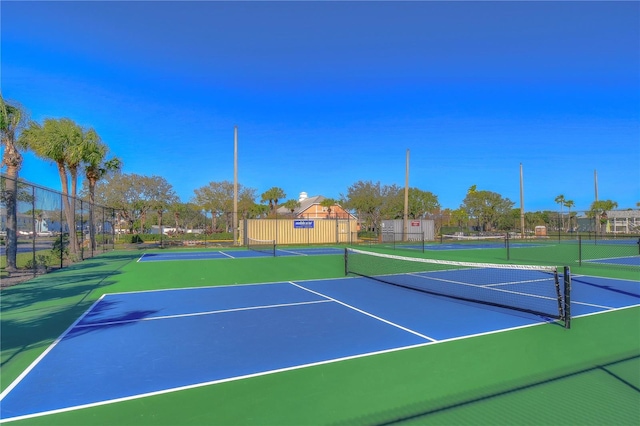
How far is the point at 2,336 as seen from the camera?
6.45 metres

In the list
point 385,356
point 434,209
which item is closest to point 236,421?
point 385,356

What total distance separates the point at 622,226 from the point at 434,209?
22611mm

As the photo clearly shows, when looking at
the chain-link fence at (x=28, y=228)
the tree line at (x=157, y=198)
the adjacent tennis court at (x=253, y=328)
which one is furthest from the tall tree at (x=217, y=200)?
the adjacent tennis court at (x=253, y=328)

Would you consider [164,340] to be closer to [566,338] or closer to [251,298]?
[251,298]

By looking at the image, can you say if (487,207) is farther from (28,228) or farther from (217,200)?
(28,228)

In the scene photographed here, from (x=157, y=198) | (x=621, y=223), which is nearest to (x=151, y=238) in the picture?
(x=157, y=198)

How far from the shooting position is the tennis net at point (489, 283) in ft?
25.5

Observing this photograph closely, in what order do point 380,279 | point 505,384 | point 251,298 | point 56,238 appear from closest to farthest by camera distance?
point 505,384 → point 251,298 → point 380,279 → point 56,238

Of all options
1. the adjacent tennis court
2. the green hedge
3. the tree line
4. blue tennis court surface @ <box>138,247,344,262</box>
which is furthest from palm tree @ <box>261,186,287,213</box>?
the adjacent tennis court

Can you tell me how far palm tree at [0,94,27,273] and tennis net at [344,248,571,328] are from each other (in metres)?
12.2

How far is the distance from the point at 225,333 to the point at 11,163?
16.0 m

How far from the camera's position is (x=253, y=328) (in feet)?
22.4

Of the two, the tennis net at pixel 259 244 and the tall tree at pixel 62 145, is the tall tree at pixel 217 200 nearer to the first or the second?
the tennis net at pixel 259 244

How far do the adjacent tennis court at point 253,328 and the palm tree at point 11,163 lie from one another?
243 inches
